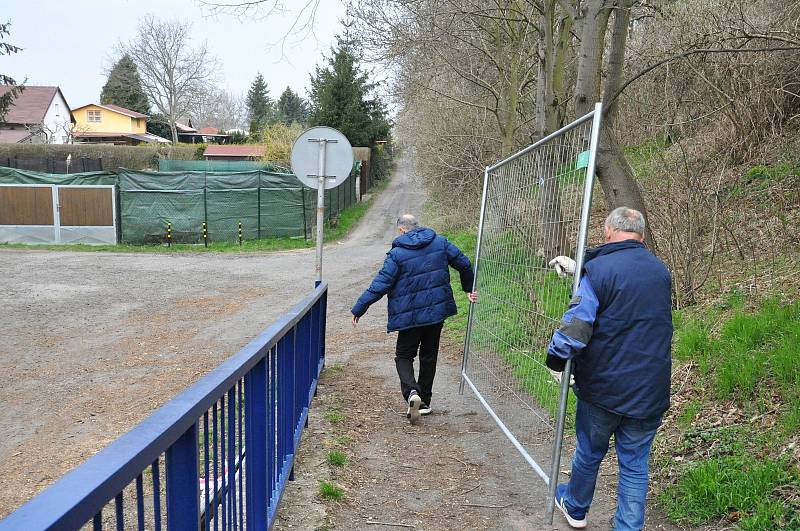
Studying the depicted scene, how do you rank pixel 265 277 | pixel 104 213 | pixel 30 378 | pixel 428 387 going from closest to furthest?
1. pixel 428 387
2. pixel 30 378
3. pixel 265 277
4. pixel 104 213

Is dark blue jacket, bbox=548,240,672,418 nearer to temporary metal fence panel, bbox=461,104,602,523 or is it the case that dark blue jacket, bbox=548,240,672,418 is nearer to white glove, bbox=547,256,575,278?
temporary metal fence panel, bbox=461,104,602,523

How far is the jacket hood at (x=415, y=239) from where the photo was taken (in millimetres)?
6406

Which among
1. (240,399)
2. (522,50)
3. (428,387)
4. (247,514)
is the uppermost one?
(522,50)

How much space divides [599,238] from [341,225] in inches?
714

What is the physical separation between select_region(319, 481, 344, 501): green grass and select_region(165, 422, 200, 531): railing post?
258 centimetres

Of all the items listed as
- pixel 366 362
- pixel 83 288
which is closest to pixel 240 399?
pixel 366 362

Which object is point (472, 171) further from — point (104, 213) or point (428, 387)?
point (428, 387)

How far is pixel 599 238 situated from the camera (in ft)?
38.3

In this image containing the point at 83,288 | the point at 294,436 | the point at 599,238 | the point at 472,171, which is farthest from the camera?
the point at 472,171

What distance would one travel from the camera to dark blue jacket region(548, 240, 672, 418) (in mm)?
3740

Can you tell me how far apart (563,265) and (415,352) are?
2.45m

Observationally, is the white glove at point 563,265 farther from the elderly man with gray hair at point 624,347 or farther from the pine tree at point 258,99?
the pine tree at point 258,99

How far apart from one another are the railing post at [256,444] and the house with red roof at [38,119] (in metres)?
58.9

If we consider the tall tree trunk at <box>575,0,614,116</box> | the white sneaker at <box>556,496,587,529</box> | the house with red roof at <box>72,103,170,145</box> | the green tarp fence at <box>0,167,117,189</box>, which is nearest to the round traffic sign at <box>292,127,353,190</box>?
the tall tree trunk at <box>575,0,614,116</box>
